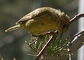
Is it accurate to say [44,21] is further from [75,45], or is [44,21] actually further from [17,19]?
[17,19]

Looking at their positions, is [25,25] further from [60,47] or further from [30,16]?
[60,47]

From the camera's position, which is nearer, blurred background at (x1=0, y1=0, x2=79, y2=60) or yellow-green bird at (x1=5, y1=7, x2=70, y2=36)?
yellow-green bird at (x1=5, y1=7, x2=70, y2=36)

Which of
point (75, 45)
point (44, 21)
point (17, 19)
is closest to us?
point (75, 45)

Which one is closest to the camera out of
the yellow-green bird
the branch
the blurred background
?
the branch

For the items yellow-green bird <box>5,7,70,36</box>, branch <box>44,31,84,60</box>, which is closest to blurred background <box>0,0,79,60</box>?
yellow-green bird <box>5,7,70,36</box>

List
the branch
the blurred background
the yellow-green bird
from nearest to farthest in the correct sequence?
the branch
the yellow-green bird
the blurred background

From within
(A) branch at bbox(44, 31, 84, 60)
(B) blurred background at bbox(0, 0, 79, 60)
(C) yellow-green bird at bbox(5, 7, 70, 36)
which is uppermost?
(B) blurred background at bbox(0, 0, 79, 60)

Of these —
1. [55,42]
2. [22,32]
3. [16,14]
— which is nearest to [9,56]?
[22,32]

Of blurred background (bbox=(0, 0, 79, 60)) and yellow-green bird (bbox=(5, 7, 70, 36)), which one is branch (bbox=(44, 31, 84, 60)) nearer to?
yellow-green bird (bbox=(5, 7, 70, 36))

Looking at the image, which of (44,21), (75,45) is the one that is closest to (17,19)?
(44,21)
